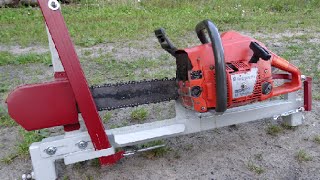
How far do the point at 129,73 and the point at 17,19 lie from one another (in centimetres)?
399

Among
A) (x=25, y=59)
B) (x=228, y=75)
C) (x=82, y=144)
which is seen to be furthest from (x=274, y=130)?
(x=25, y=59)

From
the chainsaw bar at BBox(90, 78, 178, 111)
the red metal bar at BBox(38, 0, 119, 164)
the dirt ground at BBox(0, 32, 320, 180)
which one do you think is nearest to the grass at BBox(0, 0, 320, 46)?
the dirt ground at BBox(0, 32, 320, 180)

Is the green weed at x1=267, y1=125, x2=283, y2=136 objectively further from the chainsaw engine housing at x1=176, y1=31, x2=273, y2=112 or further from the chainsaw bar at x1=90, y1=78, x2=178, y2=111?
the chainsaw bar at x1=90, y1=78, x2=178, y2=111

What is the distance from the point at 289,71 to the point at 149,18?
465cm

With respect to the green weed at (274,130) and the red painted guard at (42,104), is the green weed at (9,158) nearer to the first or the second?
the red painted guard at (42,104)

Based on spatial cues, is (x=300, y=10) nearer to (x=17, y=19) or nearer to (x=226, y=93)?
(x=17, y=19)

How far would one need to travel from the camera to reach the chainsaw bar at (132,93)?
91.8 inches

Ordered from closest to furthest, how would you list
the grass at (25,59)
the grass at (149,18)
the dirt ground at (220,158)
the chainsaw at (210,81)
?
the chainsaw at (210,81) < the dirt ground at (220,158) < the grass at (25,59) < the grass at (149,18)

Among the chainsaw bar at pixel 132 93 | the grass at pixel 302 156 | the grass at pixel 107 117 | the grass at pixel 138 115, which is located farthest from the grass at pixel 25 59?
the grass at pixel 302 156

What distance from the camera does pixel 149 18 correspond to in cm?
701

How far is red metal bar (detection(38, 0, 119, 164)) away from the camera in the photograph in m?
1.96

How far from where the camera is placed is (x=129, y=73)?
425cm

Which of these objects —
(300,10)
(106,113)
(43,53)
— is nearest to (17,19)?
(43,53)

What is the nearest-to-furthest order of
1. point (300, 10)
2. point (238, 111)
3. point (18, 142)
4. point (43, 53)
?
1. point (238, 111)
2. point (18, 142)
3. point (43, 53)
4. point (300, 10)
